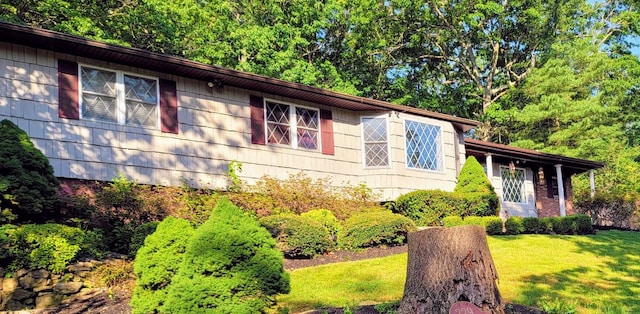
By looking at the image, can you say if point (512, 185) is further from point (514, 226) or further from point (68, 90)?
point (68, 90)

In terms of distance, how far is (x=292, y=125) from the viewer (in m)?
15.0

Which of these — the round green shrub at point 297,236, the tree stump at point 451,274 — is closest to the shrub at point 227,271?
the tree stump at point 451,274

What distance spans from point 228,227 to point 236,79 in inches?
315

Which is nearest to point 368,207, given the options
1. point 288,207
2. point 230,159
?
point 288,207

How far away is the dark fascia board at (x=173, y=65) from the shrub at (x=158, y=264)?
5951mm

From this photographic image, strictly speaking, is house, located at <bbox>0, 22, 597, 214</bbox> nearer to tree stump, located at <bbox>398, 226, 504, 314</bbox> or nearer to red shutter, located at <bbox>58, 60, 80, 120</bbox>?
red shutter, located at <bbox>58, 60, 80, 120</bbox>

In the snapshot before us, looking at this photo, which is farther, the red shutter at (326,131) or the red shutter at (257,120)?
the red shutter at (326,131)

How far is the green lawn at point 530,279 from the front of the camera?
7.81 meters

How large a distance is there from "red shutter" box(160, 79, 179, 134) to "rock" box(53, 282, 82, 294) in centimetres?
488

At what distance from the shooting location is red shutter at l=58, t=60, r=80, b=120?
37.6 ft

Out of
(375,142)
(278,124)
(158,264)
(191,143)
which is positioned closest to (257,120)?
(278,124)

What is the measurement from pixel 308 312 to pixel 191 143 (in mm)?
6961

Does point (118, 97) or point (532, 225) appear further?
point (532, 225)

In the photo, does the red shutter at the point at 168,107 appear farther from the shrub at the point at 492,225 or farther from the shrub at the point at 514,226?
the shrub at the point at 514,226
